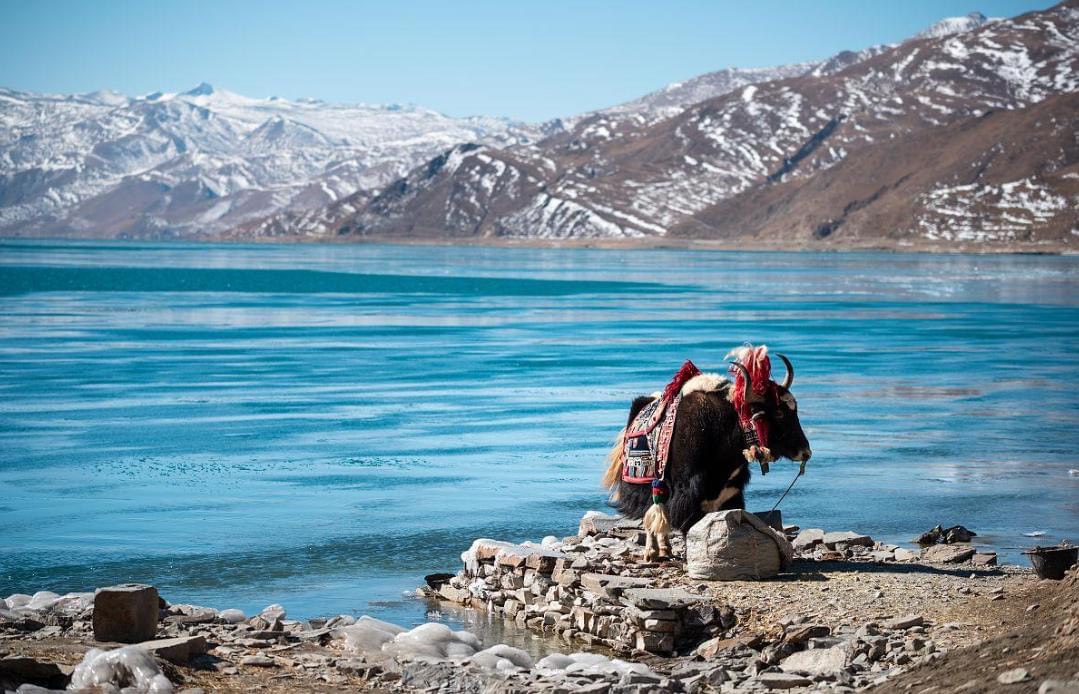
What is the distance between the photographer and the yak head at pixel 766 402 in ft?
36.7

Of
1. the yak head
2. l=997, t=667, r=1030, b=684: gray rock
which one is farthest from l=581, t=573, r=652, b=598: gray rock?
l=997, t=667, r=1030, b=684: gray rock

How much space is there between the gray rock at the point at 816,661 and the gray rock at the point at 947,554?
11.2 ft

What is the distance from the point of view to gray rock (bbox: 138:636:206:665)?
8766 mm

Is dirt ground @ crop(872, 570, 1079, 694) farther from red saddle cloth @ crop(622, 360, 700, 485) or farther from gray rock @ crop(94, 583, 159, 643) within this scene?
gray rock @ crop(94, 583, 159, 643)

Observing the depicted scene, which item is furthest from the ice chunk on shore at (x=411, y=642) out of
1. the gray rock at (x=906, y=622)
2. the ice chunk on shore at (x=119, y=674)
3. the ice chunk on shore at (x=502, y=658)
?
the gray rock at (x=906, y=622)

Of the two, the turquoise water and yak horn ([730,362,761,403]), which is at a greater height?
yak horn ([730,362,761,403])

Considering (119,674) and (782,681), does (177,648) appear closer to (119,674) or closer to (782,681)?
(119,674)

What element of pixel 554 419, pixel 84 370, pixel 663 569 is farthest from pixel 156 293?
pixel 663 569

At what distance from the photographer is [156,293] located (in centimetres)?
7419

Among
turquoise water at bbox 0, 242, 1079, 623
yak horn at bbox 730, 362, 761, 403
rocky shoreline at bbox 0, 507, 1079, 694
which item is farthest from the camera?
turquoise water at bbox 0, 242, 1079, 623

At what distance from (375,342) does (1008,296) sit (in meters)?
39.4

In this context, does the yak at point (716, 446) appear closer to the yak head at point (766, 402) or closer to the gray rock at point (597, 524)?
the yak head at point (766, 402)

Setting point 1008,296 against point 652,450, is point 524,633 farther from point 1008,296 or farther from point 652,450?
point 1008,296

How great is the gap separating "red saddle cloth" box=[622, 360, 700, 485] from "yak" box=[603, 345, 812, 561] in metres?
0.06
